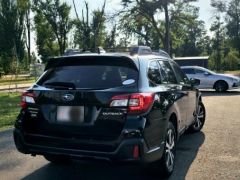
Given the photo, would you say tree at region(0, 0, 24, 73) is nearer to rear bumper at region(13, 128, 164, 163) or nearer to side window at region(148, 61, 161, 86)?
side window at region(148, 61, 161, 86)

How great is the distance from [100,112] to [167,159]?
1.35 meters

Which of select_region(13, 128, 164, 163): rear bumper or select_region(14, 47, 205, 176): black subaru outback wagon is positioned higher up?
select_region(14, 47, 205, 176): black subaru outback wagon

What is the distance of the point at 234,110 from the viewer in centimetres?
1246

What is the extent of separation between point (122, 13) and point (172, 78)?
33.3 metres

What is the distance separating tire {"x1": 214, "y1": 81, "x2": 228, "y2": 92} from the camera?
66.9ft

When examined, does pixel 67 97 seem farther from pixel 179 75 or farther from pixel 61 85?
pixel 179 75

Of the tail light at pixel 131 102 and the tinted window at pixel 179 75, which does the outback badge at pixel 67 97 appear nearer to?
the tail light at pixel 131 102

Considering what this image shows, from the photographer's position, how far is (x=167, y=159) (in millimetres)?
5395

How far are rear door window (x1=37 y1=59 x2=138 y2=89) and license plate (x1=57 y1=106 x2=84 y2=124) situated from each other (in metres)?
0.28

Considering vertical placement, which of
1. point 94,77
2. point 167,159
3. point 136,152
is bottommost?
point 167,159

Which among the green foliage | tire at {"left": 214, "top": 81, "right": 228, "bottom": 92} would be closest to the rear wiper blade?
tire at {"left": 214, "top": 81, "right": 228, "bottom": 92}

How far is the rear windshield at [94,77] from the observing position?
4.80m

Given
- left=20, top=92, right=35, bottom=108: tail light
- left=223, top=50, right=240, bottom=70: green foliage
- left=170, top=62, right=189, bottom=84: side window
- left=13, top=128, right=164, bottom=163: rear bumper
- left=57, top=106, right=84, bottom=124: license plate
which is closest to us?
left=13, top=128, right=164, bottom=163: rear bumper

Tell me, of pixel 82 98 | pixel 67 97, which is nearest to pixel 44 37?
pixel 67 97
